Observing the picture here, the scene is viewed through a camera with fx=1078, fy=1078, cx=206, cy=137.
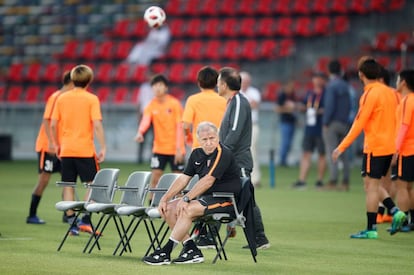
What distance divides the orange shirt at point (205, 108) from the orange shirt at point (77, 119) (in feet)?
3.81

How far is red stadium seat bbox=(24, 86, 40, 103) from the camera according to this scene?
3608 centimetres

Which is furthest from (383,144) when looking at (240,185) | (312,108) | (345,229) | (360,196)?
(312,108)

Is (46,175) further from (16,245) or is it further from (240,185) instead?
(240,185)

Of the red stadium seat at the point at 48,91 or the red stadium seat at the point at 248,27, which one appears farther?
the red stadium seat at the point at 48,91

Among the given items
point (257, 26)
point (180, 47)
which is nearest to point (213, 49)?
point (180, 47)

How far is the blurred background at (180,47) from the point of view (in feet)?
103

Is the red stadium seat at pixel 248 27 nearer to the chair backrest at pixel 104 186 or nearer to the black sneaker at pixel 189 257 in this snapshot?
the chair backrest at pixel 104 186

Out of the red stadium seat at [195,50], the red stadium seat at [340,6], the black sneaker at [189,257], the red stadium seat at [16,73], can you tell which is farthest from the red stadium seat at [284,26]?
the black sneaker at [189,257]

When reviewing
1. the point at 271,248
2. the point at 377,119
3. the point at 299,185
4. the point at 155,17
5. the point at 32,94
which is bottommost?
the point at 299,185

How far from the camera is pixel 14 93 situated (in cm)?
3650

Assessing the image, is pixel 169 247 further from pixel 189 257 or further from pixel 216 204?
pixel 216 204

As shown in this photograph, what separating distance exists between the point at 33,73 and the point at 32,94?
1139mm

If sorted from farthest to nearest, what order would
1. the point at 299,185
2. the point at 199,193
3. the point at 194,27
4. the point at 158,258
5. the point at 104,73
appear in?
1. the point at 104,73
2. the point at 194,27
3. the point at 299,185
4. the point at 199,193
5. the point at 158,258

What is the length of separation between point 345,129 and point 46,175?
7891 mm
